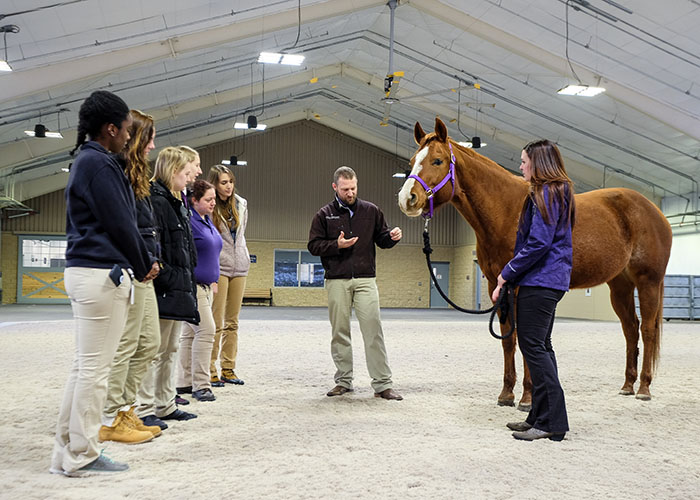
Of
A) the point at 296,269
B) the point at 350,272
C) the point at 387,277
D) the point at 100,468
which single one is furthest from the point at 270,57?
the point at 387,277

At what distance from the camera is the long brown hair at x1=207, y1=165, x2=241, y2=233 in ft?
16.2

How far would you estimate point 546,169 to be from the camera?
11.2 ft

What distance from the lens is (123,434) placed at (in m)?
3.13

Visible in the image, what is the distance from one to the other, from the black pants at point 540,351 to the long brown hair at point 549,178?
49cm

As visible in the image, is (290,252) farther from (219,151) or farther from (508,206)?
(508,206)

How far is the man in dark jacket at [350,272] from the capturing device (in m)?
4.52

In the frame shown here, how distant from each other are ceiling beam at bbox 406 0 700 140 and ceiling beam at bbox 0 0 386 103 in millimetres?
1312

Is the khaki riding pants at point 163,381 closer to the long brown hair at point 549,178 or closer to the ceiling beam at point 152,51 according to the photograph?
the long brown hair at point 549,178

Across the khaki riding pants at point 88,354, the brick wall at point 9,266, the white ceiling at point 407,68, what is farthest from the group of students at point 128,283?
the brick wall at point 9,266

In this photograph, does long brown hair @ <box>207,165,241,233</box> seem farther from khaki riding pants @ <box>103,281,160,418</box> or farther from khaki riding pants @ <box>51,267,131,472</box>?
khaki riding pants @ <box>51,267,131,472</box>

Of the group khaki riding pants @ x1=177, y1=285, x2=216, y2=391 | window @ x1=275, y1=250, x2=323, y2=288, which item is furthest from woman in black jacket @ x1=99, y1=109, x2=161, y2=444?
window @ x1=275, y1=250, x2=323, y2=288

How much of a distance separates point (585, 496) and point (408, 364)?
4.13m

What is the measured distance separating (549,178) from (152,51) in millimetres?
10762

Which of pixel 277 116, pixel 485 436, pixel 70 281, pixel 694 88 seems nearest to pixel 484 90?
pixel 694 88
